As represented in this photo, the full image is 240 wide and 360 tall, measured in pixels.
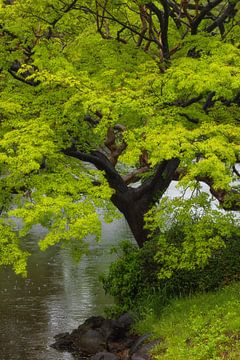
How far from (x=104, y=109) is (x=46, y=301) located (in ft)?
47.5

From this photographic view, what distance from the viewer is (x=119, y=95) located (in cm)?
1488

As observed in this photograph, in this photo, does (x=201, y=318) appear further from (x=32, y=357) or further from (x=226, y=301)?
(x=32, y=357)

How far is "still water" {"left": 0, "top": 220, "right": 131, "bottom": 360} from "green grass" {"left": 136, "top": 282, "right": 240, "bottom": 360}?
372cm

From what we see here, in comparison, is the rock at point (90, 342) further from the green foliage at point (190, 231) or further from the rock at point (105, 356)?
the green foliage at point (190, 231)

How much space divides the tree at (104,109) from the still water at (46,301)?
4628 mm

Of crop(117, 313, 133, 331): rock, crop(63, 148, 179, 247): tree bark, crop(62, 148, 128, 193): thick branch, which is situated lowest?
crop(117, 313, 133, 331): rock

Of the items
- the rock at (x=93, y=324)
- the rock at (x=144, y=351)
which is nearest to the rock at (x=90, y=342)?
the rock at (x=93, y=324)

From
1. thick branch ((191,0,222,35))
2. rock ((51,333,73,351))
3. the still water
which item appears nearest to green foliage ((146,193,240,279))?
rock ((51,333,73,351))

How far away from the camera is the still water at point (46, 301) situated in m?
20.5

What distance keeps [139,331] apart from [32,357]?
149 inches

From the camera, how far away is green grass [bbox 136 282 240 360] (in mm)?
13902

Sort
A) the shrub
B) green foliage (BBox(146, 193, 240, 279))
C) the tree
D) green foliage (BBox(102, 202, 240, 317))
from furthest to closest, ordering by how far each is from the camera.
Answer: the shrub
green foliage (BBox(102, 202, 240, 317))
green foliage (BBox(146, 193, 240, 279))
the tree

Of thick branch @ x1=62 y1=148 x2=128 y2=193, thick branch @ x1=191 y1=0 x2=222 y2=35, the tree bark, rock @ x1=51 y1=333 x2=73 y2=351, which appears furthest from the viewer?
rock @ x1=51 y1=333 x2=73 y2=351

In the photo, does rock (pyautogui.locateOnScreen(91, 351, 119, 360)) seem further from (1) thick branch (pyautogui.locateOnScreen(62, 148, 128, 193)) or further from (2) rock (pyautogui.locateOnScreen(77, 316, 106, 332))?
(1) thick branch (pyautogui.locateOnScreen(62, 148, 128, 193))
